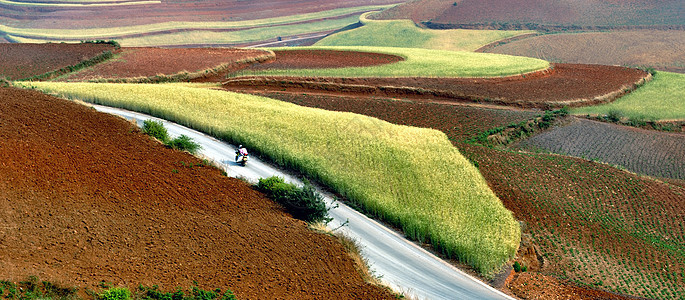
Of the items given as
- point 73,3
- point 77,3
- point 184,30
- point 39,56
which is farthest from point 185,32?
point 39,56

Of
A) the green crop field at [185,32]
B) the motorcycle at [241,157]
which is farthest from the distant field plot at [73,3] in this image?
the motorcycle at [241,157]

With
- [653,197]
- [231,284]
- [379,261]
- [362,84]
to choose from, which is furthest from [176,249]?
[362,84]

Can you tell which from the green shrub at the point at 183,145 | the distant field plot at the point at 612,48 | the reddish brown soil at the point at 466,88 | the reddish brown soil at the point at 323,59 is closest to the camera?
the green shrub at the point at 183,145

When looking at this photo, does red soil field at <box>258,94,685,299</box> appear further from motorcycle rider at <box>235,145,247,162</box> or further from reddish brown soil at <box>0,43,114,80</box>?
reddish brown soil at <box>0,43,114,80</box>

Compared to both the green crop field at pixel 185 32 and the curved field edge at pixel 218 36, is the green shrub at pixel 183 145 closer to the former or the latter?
the curved field edge at pixel 218 36

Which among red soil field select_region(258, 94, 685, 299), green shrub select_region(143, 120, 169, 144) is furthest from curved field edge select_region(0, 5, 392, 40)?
red soil field select_region(258, 94, 685, 299)
